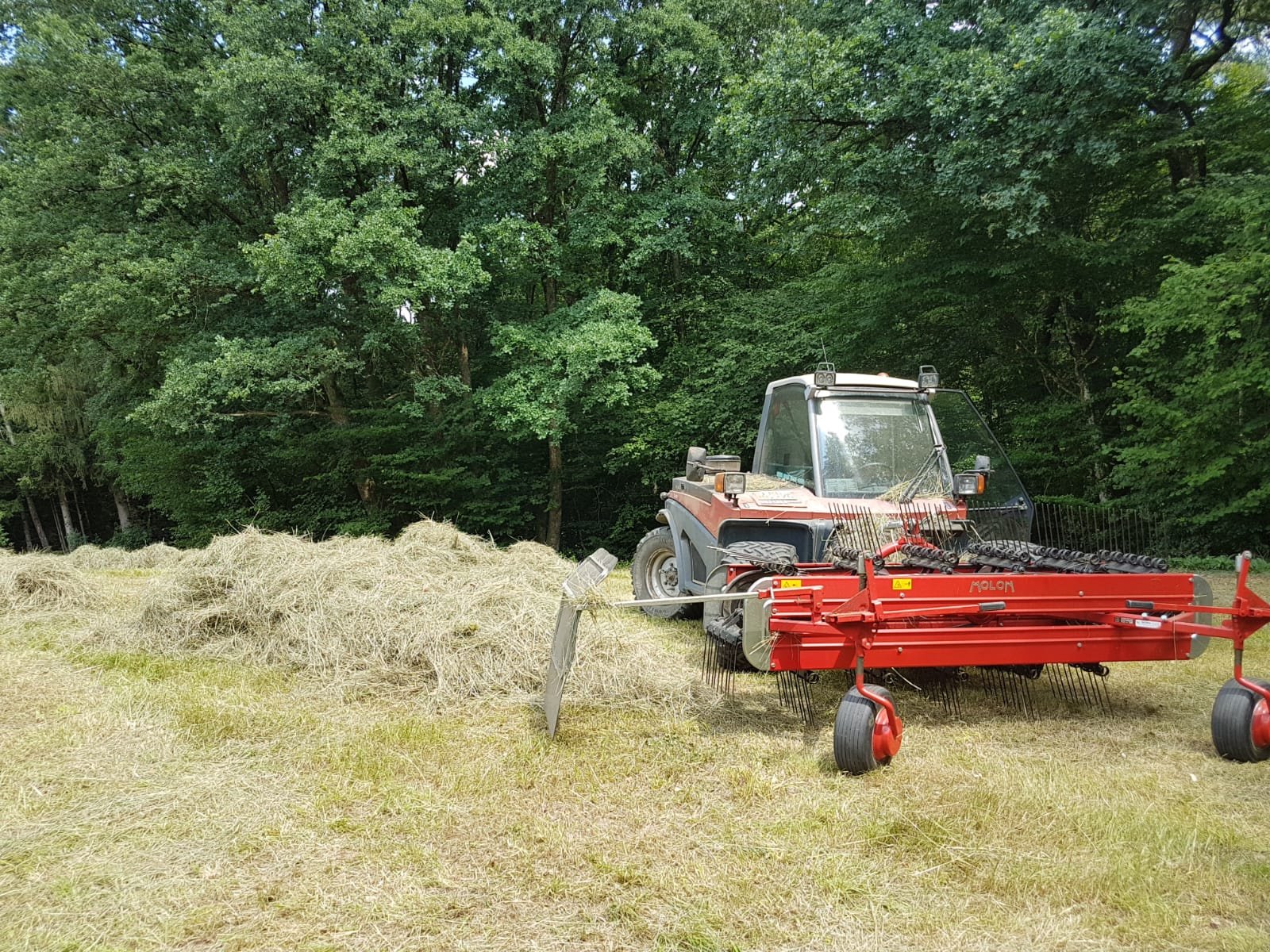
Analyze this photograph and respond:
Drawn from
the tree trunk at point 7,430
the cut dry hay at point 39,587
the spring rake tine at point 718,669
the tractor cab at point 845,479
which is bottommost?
the spring rake tine at point 718,669

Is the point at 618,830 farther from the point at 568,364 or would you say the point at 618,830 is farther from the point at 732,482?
the point at 568,364

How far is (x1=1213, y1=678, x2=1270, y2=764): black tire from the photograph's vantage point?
389cm

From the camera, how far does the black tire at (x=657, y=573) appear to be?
306 inches

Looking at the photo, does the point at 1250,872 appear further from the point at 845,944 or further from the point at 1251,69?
the point at 1251,69

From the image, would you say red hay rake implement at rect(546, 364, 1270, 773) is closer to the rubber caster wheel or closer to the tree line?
the rubber caster wheel

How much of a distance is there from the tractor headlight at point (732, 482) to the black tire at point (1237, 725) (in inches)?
118

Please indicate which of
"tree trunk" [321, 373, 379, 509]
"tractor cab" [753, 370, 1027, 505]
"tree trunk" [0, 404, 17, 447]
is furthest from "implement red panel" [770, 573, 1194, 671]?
"tree trunk" [0, 404, 17, 447]

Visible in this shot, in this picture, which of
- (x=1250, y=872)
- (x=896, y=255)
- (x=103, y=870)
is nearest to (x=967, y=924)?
(x=1250, y=872)

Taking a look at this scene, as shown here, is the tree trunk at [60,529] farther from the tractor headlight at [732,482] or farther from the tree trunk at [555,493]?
the tractor headlight at [732,482]

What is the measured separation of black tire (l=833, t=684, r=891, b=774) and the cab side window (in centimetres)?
250

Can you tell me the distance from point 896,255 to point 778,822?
1133 cm

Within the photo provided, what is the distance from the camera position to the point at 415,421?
692 inches

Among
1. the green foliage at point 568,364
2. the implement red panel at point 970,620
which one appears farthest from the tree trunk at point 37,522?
the implement red panel at point 970,620

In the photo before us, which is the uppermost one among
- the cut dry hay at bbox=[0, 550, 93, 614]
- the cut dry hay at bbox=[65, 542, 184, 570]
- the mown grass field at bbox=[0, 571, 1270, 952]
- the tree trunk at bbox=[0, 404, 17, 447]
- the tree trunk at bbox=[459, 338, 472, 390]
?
the tree trunk at bbox=[459, 338, 472, 390]
